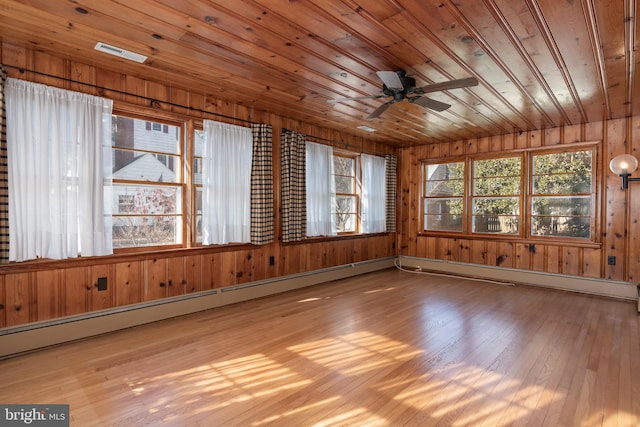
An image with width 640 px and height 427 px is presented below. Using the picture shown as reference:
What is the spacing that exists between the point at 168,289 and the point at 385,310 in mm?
2567

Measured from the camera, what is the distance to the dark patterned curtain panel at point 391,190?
689cm

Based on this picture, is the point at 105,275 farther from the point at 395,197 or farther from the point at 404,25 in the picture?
the point at 395,197

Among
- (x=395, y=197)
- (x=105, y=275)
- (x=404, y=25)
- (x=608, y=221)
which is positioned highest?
(x=404, y=25)

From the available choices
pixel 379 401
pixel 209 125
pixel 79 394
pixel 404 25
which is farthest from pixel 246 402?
pixel 209 125

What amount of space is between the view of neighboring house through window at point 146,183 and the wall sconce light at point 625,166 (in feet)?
18.9

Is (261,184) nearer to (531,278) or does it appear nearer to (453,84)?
(453,84)

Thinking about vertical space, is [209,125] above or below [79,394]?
above

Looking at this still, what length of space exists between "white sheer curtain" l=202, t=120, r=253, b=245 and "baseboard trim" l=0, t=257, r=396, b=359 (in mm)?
708

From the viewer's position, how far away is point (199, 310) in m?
4.07

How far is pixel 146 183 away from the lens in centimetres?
373

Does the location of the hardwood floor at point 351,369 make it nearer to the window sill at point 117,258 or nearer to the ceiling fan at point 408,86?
the window sill at point 117,258

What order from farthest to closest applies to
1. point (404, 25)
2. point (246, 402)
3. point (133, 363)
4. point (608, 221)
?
point (608, 221), point (133, 363), point (404, 25), point (246, 402)

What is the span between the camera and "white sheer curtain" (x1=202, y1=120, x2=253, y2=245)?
410cm

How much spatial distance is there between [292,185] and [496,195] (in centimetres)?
368
